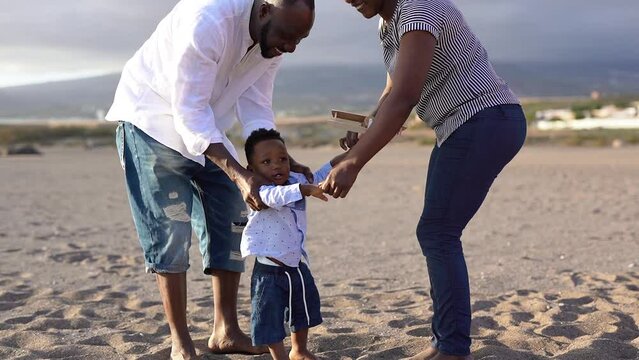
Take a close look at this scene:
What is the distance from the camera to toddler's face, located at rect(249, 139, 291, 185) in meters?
4.07

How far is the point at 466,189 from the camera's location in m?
3.98

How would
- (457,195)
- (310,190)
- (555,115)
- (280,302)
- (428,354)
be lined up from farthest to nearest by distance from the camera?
(555,115)
(428,354)
(280,302)
(457,195)
(310,190)

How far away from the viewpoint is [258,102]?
15.1ft

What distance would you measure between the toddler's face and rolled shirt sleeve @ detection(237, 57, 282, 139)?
Result: 401 millimetres

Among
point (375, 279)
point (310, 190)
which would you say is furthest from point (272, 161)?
point (375, 279)

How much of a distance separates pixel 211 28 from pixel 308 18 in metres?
0.47

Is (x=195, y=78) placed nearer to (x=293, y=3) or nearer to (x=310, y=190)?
(x=293, y=3)

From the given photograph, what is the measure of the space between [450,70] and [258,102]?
1.15 meters

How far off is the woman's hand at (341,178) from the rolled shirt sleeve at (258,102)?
0.81 m

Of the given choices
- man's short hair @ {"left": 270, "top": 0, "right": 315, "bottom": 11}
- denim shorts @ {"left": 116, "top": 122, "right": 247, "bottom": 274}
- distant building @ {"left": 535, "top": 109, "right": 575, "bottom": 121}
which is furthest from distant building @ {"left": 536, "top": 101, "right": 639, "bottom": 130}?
man's short hair @ {"left": 270, "top": 0, "right": 315, "bottom": 11}

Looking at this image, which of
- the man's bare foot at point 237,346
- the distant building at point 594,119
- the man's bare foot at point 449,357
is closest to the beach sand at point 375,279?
the man's bare foot at point 237,346

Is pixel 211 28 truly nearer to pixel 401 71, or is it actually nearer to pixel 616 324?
pixel 401 71

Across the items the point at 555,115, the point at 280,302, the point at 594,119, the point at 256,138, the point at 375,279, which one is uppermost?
the point at 555,115

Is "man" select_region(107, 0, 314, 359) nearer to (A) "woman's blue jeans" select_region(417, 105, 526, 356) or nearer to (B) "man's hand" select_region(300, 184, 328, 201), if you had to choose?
(B) "man's hand" select_region(300, 184, 328, 201)
